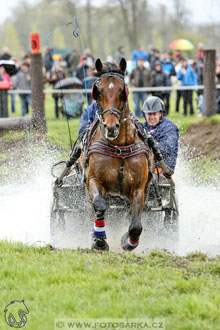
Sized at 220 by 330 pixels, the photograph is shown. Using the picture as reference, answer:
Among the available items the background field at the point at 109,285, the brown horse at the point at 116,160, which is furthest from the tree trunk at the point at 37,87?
the background field at the point at 109,285

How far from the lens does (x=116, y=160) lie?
226 inches

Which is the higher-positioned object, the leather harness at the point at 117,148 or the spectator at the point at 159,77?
the spectator at the point at 159,77

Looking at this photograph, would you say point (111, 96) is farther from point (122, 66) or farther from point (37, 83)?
point (37, 83)

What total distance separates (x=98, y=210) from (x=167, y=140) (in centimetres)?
176

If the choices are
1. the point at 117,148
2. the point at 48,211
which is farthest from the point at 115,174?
the point at 48,211

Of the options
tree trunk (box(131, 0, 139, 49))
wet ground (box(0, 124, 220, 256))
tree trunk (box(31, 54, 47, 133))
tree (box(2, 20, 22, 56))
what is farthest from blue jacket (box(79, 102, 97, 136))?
tree (box(2, 20, 22, 56))

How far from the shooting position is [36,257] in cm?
533

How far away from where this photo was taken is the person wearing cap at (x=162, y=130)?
23.3 feet

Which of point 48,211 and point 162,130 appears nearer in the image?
point 162,130

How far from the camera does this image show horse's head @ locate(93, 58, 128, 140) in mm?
5336

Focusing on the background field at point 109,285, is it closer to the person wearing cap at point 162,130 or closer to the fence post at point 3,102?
the person wearing cap at point 162,130

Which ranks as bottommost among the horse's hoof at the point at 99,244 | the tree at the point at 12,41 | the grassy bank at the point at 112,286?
the horse's hoof at the point at 99,244

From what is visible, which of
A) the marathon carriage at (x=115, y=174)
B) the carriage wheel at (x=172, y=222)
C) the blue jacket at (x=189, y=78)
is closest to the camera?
the marathon carriage at (x=115, y=174)

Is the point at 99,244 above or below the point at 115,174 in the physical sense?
below
